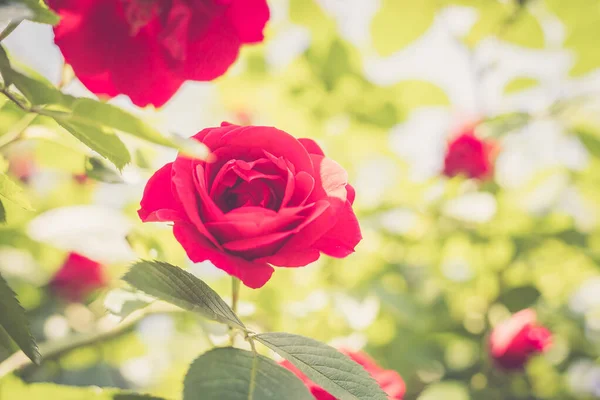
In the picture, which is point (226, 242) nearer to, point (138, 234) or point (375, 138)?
point (138, 234)

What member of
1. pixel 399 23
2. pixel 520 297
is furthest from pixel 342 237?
pixel 520 297

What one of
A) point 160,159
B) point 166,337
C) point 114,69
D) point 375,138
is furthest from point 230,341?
point 375,138

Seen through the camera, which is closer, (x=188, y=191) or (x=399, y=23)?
(x=188, y=191)

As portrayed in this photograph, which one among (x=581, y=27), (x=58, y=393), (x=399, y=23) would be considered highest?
(x=581, y=27)

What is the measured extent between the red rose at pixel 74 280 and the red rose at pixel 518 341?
3.09 ft

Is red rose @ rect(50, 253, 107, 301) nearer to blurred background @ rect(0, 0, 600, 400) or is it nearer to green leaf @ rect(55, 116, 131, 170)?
blurred background @ rect(0, 0, 600, 400)

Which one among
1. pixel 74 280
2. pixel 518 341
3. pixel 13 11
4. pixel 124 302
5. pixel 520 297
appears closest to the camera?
pixel 13 11

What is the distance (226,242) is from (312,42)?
85 centimetres

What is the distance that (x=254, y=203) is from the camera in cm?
41

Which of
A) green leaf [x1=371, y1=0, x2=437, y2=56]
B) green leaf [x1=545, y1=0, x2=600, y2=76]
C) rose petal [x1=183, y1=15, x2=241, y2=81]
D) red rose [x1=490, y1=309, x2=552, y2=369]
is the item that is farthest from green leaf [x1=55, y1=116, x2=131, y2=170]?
green leaf [x1=545, y1=0, x2=600, y2=76]

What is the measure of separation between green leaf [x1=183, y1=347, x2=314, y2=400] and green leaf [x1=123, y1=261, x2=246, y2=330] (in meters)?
0.03

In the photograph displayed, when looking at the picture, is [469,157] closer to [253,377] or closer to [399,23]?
[399,23]

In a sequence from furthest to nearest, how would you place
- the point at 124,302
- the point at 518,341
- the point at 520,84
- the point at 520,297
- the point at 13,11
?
the point at 520,84 → the point at 520,297 → the point at 518,341 → the point at 124,302 → the point at 13,11

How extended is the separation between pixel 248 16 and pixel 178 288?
0.25 m
